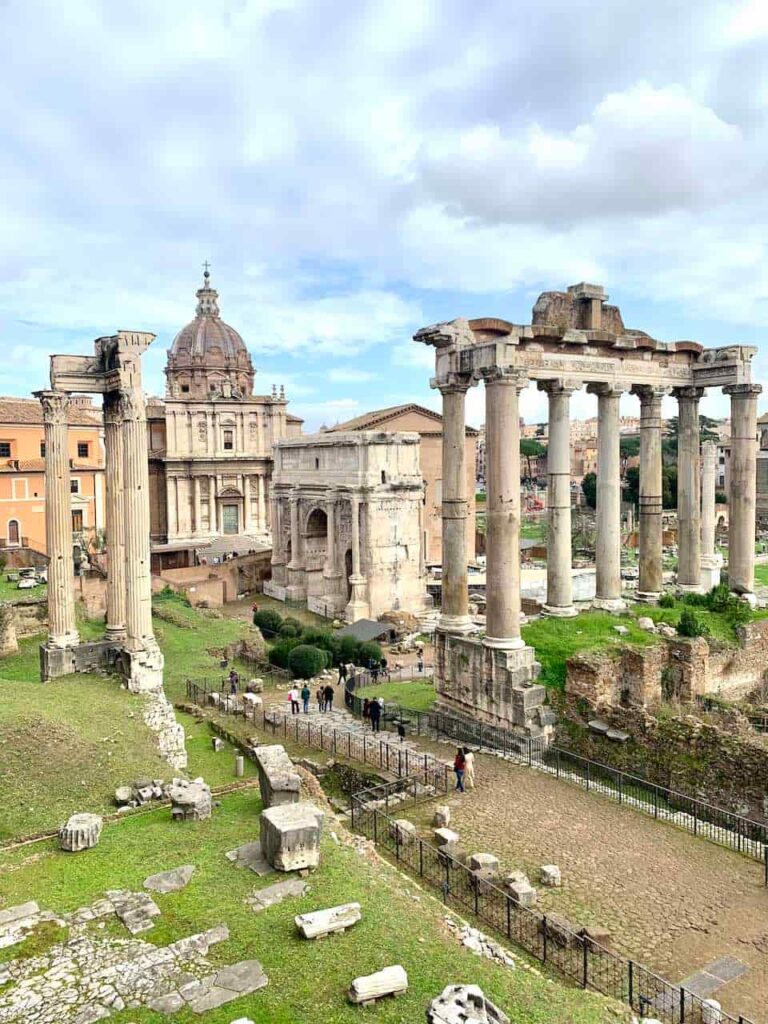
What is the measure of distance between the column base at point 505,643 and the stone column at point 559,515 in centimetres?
275

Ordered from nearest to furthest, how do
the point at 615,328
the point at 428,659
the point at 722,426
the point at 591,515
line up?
1. the point at 615,328
2. the point at 428,659
3. the point at 591,515
4. the point at 722,426

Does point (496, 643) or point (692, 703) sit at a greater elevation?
point (496, 643)

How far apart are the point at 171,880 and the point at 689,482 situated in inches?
628

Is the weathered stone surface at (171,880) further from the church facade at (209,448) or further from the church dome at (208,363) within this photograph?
the church dome at (208,363)

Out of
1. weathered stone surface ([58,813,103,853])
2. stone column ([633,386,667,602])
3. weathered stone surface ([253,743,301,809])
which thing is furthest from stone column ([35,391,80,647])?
stone column ([633,386,667,602])

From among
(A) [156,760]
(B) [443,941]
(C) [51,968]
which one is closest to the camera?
(C) [51,968]

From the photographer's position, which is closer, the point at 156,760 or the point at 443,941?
the point at 443,941

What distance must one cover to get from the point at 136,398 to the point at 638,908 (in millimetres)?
13975

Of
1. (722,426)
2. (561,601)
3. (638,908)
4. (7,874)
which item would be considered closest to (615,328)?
Result: (561,601)

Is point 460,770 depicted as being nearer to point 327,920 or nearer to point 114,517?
point 327,920

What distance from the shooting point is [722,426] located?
101500mm

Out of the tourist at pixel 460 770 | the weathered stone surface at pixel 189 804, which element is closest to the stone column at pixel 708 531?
the tourist at pixel 460 770

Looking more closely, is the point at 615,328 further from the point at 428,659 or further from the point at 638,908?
the point at 428,659

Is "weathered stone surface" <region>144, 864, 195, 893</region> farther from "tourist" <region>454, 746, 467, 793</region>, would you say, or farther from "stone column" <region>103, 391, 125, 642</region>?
"stone column" <region>103, 391, 125, 642</region>
